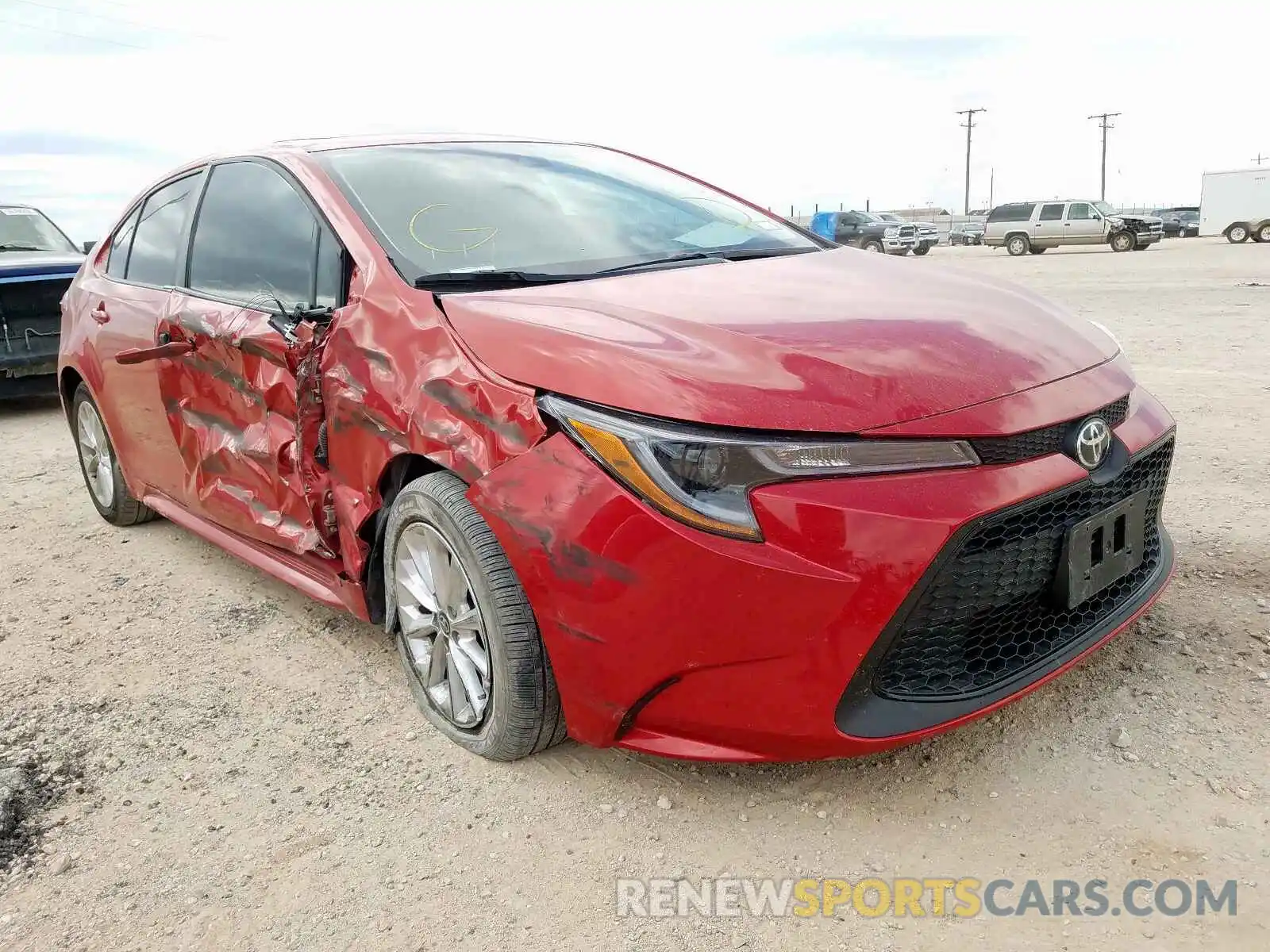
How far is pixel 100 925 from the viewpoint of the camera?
204 cm

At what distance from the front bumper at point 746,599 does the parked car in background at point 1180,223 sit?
4272 centimetres

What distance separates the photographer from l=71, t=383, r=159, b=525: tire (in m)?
4.45

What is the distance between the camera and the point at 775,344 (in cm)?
207

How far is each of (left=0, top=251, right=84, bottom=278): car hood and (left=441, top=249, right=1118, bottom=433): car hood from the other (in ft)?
21.2

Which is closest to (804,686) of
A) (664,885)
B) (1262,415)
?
(664,885)

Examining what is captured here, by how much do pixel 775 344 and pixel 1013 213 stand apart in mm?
32244

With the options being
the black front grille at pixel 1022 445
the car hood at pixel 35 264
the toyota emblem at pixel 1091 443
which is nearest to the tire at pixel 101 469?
the car hood at pixel 35 264

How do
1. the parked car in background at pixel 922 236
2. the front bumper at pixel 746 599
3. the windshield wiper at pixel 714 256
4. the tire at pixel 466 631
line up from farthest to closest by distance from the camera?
the parked car in background at pixel 922 236 < the windshield wiper at pixel 714 256 < the tire at pixel 466 631 < the front bumper at pixel 746 599

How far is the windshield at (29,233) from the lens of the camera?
8.58m

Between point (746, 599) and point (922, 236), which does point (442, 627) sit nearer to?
point (746, 599)

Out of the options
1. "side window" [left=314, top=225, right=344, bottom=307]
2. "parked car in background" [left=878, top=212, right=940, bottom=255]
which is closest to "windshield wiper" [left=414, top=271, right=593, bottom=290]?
"side window" [left=314, top=225, right=344, bottom=307]

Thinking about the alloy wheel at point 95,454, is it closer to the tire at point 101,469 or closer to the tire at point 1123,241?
the tire at point 101,469

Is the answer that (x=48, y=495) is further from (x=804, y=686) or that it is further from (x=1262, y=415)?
(x=1262, y=415)

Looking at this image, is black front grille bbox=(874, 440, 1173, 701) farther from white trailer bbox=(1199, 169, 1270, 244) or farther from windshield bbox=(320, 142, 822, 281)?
white trailer bbox=(1199, 169, 1270, 244)
